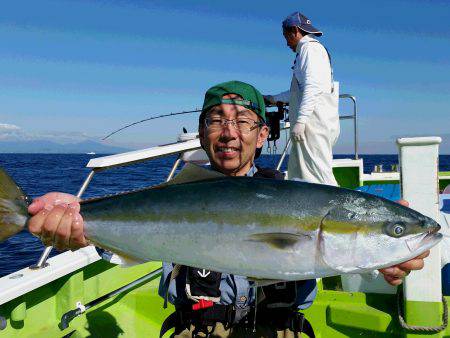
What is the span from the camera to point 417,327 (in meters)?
→ 3.71

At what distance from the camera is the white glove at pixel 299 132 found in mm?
5574

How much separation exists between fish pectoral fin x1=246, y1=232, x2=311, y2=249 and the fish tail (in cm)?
124

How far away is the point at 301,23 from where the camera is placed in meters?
5.87

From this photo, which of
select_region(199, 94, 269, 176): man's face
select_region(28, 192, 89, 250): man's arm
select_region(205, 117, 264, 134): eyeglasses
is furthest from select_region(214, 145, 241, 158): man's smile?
select_region(28, 192, 89, 250): man's arm

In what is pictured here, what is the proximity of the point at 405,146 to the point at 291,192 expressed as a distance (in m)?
1.84

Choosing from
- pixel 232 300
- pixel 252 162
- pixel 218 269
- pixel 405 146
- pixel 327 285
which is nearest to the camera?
pixel 218 269

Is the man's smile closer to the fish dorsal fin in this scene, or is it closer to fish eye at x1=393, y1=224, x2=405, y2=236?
the fish dorsal fin

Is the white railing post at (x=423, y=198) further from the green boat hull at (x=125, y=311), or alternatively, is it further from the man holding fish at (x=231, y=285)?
the man holding fish at (x=231, y=285)

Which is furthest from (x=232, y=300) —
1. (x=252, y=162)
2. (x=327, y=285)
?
(x=327, y=285)

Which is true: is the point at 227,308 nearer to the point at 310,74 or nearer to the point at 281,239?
the point at 281,239

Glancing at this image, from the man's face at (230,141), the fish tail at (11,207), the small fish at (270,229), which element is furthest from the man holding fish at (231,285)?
the fish tail at (11,207)

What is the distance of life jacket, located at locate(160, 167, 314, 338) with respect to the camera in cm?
288

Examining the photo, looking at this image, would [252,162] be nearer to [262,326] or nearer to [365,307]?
[262,326]

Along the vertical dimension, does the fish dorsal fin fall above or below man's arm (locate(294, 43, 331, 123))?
below
